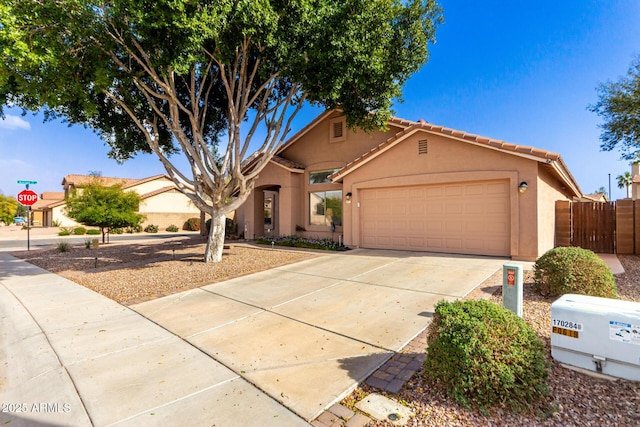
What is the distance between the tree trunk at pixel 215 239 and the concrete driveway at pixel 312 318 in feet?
8.68

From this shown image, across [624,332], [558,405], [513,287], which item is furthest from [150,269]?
[624,332]

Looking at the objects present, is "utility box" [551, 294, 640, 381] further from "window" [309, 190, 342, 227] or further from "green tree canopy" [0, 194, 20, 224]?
"green tree canopy" [0, 194, 20, 224]

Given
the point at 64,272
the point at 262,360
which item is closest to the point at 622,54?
the point at 262,360

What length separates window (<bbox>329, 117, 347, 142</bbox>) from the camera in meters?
15.2

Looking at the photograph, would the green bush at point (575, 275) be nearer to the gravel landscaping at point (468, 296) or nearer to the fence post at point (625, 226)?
the gravel landscaping at point (468, 296)

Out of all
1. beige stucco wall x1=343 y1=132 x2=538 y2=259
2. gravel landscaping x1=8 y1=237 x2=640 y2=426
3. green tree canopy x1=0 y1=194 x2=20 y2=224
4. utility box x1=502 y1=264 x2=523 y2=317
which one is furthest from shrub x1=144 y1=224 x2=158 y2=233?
utility box x1=502 y1=264 x2=523 y2=317

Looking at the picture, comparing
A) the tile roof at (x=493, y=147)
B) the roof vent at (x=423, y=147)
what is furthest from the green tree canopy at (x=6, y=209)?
the roof vent at (x=423, y=147)

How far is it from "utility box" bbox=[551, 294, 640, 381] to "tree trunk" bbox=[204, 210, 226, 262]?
942cm

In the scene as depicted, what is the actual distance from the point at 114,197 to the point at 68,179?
31765 millimetres

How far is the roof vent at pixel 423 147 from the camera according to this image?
1129 centimetres

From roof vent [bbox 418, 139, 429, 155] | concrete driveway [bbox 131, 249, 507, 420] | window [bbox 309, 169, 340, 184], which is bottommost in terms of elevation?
concrete driveway [bbox 131, 249, 507, 420]

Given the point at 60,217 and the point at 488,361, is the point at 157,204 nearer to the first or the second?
the point at 60,217

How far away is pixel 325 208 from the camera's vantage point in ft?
50.4

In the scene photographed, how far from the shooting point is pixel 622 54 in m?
12.1
